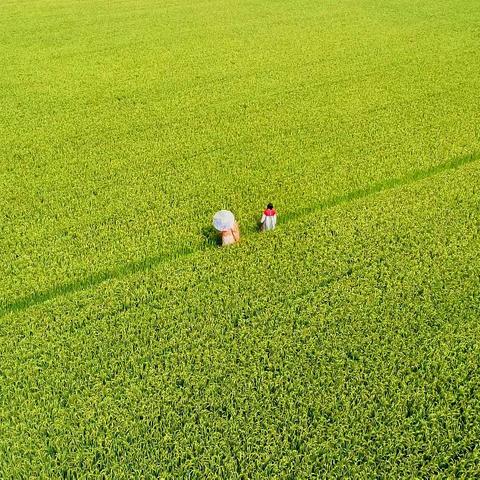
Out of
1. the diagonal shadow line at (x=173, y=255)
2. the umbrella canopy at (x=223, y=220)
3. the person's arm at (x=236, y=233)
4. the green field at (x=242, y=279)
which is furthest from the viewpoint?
the person's arm at (x=236, y=233)

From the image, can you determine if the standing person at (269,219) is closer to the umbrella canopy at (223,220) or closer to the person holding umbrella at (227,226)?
the person holding umbrella at (227,226)

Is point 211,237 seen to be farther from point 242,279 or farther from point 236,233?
point 242,279

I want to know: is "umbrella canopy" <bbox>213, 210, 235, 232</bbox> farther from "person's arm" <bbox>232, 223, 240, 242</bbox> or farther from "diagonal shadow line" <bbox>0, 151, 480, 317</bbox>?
"diagonal shadow line" <bbox>0, 151, 480, 317</bbox>

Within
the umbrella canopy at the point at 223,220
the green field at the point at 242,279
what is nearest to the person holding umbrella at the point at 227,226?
the umbrella canopy at the point at 223,220

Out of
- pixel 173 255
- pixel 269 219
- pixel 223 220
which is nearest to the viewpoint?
pixel 223 220

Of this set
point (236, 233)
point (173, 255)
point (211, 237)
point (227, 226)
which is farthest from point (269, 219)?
point (173, 255)

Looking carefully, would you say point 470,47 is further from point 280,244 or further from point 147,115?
point 280,244
